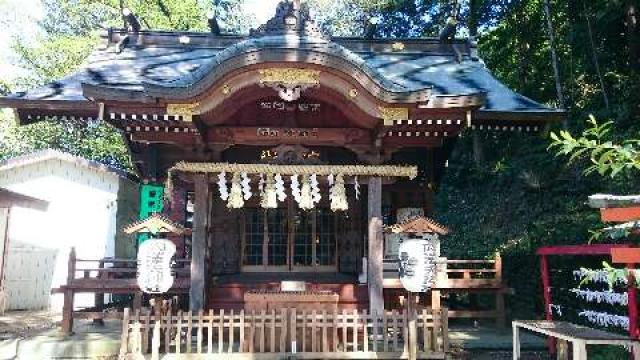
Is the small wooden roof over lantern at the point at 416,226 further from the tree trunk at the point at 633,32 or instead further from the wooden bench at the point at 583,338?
the tree trunk at the point at 633,32

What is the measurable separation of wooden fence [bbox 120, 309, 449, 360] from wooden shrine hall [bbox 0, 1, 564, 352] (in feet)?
2.66

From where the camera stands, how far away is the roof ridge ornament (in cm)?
883

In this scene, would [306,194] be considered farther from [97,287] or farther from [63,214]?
[63,214]

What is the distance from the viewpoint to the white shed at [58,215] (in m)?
15.3

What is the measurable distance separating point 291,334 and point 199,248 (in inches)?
90.2

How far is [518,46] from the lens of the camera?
72.0 ft

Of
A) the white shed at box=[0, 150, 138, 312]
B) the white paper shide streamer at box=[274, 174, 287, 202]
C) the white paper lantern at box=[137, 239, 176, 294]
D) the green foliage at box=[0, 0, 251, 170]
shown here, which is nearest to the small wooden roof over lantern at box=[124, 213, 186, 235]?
the white paper lantern at box=[137, 239, 176, 294]

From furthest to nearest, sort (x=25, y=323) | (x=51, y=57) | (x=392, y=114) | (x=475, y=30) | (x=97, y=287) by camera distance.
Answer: (x=51, y=57), (x=475, y=30), (x=25, y=323), (x=97, y=287), (x=392, y=114)

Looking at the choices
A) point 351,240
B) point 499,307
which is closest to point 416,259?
point 351,240

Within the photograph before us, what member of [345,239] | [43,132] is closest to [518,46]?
[345,239]

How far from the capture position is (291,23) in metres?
8.93

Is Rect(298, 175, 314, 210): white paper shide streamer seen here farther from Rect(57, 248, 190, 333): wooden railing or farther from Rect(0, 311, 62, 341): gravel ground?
Rect(0, 311, 62, 341): gravel ground

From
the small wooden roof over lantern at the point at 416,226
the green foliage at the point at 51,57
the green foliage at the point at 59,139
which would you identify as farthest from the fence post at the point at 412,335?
the green foliage at the point at 59,139

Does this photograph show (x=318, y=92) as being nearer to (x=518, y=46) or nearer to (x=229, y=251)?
(x=229, y=251)
